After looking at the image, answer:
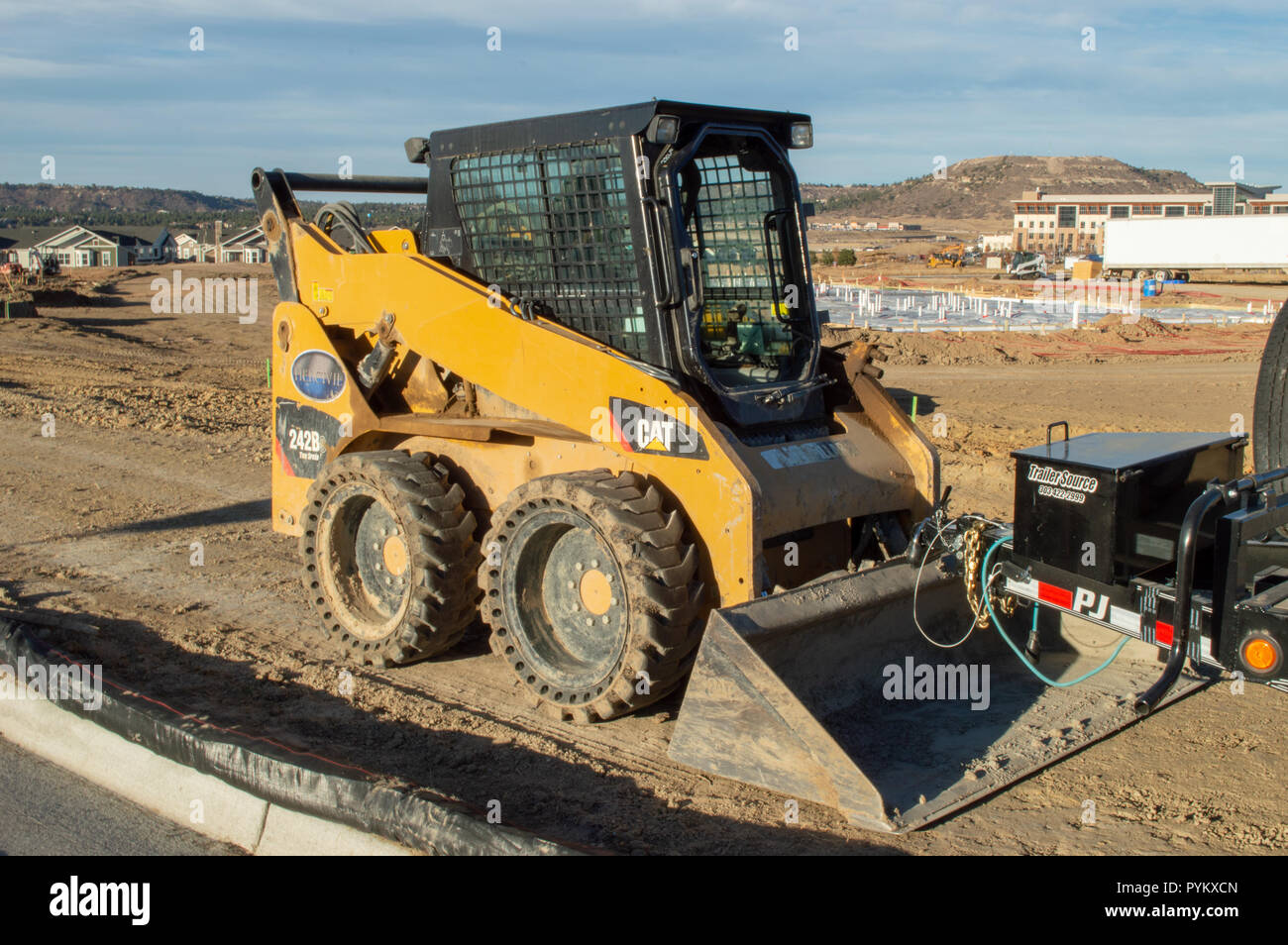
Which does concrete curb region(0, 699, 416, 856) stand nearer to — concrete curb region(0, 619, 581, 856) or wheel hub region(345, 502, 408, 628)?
concrete curb region(0, 619, 581, 856)

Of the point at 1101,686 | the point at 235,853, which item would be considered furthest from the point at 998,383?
the point at 235,853

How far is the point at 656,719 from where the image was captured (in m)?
5.52

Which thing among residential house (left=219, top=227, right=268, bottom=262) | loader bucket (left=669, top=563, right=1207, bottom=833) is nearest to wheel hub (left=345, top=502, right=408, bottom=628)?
loader bucket (left=669, top=563, right=1207, bottom=833)

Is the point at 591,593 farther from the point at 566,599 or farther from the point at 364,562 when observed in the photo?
the point at 364,562

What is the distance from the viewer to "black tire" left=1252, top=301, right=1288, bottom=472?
5.55m

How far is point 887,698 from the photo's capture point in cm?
545

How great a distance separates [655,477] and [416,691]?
6.09ft

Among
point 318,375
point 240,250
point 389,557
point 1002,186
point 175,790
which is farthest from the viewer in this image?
point 1002,186

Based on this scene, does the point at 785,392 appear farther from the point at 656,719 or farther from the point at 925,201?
the point at 925,201

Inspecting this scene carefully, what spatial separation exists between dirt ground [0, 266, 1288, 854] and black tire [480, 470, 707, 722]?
0.89 feet

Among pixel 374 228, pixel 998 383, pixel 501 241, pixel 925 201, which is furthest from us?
pixel 925 201

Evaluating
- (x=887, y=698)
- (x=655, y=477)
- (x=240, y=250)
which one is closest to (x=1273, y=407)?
(x=887, y=698)

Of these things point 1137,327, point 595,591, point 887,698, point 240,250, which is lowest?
point 887,698

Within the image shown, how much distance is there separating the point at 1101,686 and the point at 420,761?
3425 mm
